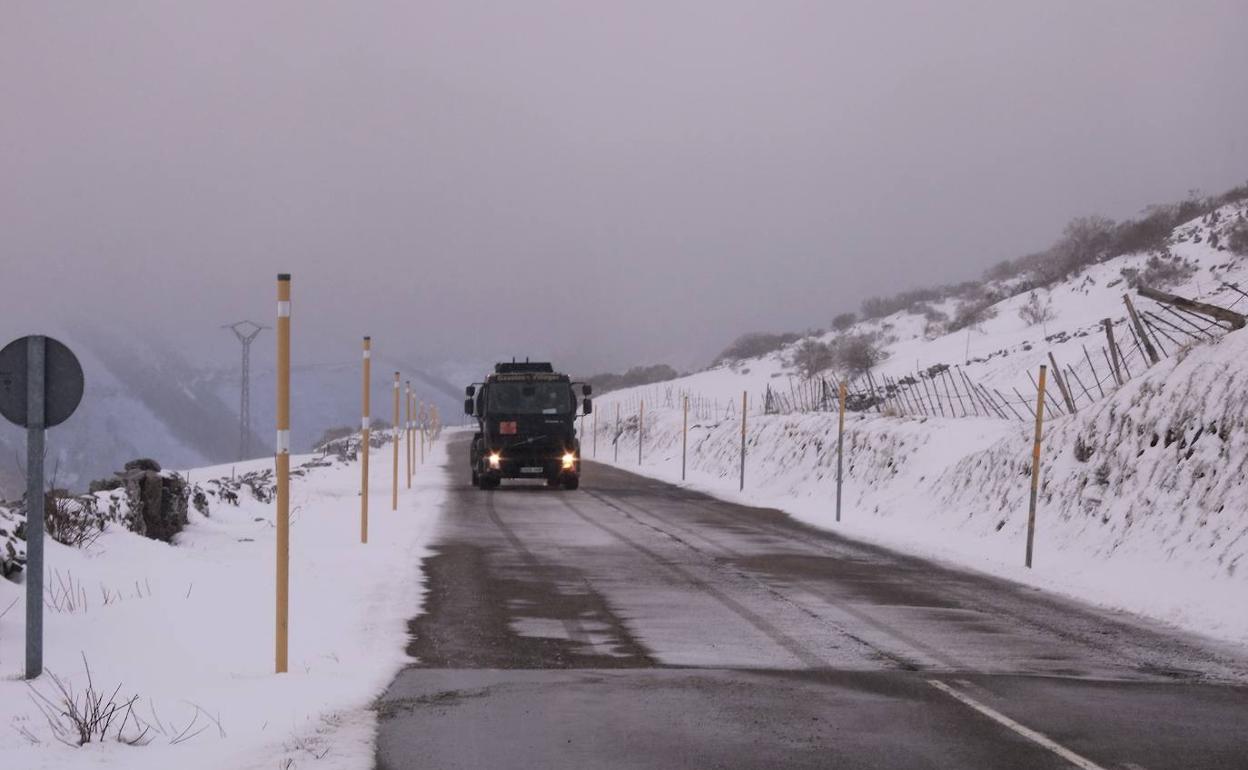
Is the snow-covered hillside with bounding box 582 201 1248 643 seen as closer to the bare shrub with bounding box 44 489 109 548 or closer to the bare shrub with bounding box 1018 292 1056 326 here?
the bare shrub with bounding box 44 489 109 548

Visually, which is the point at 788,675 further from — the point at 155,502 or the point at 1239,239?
the point at 1239,239

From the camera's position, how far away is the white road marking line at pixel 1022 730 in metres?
6.45

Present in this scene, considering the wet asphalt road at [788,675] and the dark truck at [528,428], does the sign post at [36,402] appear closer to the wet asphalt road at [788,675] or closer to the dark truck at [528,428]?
the wet asphalt road at [788,675]

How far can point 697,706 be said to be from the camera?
7633mm

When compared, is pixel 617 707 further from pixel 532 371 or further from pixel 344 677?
pixel 532 371

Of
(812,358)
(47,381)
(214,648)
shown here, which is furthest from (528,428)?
(812,358)

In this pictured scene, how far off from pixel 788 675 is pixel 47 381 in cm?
547

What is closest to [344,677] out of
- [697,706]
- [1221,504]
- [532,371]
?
[697,706]

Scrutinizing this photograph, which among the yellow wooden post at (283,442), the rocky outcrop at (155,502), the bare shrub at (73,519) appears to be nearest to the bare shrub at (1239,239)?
the rocky outcrop at (155,502)

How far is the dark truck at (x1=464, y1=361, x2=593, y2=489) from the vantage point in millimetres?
34031

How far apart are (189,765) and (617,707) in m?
2.69

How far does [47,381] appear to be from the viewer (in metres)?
7.32

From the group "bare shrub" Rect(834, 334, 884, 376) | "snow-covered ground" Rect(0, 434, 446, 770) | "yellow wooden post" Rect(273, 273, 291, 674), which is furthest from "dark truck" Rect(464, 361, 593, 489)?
"bare shrub" Rect(834, 334, 884, 376)

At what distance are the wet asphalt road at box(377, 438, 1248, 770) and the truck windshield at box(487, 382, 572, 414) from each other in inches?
708
